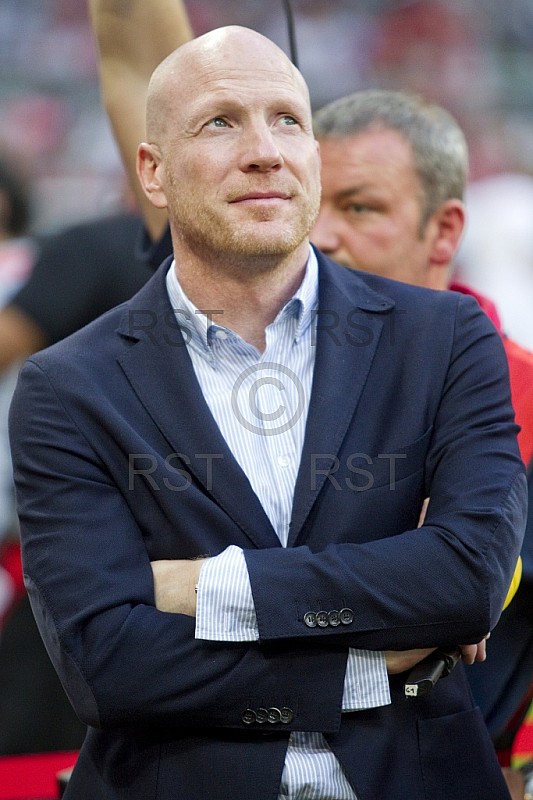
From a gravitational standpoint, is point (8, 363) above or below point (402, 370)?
below

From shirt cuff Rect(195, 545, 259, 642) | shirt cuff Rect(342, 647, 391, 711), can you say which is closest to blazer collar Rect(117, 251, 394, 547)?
shirt cuff Rect(195, 545, 259, 642)

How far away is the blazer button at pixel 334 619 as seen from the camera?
5.54 feet

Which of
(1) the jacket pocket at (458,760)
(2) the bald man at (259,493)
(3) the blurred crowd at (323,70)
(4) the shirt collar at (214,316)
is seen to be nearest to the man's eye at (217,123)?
(2) the bald man at (259,493)

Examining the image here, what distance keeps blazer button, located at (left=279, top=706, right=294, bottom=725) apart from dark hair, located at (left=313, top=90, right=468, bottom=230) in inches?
55.8

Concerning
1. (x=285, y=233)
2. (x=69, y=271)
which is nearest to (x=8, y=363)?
(x=69, y=271)

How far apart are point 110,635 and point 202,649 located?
155 millimetres

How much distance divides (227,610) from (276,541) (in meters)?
0.18

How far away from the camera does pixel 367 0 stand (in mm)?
13047

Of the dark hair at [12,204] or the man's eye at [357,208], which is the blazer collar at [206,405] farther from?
the dark hair at [12,204]

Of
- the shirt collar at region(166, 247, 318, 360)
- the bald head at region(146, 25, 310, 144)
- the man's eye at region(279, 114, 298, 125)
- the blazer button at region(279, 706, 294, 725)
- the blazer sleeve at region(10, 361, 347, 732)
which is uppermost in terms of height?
the bald head at region(146, 25, 310, 144)

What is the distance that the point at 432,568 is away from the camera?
1727 mm

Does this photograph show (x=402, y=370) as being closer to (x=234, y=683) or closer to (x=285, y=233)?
(x=285, y=233)

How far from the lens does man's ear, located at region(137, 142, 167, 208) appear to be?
207 cm

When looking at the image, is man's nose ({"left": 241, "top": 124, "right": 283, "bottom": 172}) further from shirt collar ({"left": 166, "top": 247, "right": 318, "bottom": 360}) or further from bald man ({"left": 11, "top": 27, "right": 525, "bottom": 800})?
shirt collar ({"left": 166, "top": 247, "right": 318, "bottom": 360})
